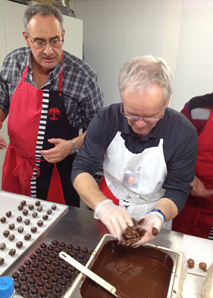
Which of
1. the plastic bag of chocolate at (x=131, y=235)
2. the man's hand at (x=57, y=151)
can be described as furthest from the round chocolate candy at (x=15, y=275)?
the man's hand at (x=57, y=151)

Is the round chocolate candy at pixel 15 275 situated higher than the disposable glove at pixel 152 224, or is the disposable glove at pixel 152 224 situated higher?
the disposable glove at pixel 152 224

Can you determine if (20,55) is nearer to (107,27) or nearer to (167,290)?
(167,290)

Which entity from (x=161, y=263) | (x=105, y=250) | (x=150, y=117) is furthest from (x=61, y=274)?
(x=150, y=117)

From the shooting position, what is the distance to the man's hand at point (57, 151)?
1.75 m

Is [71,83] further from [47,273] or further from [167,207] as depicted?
[47,273]

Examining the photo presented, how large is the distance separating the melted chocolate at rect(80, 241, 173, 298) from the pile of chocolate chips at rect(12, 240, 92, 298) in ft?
0.46

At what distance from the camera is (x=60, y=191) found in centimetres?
202

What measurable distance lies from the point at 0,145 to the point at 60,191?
55 centimetres

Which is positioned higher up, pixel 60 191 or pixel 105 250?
pixel 105 250

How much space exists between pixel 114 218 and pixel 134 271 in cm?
23

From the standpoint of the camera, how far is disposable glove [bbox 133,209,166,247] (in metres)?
1.13

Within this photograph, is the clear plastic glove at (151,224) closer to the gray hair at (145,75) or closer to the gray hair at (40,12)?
the gray hair at (145,75)

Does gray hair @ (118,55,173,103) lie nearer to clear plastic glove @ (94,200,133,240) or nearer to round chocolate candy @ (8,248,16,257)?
clear plastic glove @ (94,200,133,240)

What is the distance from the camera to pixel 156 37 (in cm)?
370
